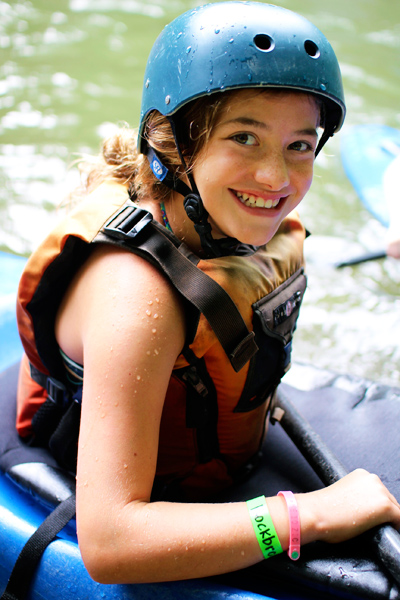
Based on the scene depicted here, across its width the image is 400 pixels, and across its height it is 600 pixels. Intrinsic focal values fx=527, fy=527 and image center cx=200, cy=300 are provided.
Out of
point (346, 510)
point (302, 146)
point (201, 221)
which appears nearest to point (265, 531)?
point (346, 510)

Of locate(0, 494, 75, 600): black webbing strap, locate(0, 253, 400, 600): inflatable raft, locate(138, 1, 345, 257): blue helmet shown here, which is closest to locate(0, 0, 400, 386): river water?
locate(138, 1, 345, 257): blue helmet

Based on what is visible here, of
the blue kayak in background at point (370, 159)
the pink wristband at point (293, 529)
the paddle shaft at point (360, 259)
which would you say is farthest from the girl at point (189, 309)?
the blue kayak in background at point (370, 159)

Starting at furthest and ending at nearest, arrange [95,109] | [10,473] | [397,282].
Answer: [95,109]
[397,282]
[10,473]

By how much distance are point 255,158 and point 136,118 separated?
11.4 ft

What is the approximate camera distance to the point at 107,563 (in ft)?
2.54

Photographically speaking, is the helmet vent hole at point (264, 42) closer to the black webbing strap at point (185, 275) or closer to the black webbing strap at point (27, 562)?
the black webbing strap at point (185, 275)

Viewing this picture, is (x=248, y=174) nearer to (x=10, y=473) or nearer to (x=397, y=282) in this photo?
(x=10, y=473)

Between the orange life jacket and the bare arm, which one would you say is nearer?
the bare arm

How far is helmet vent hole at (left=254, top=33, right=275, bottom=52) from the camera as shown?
0.92 metres

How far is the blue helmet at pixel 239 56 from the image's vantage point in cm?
89

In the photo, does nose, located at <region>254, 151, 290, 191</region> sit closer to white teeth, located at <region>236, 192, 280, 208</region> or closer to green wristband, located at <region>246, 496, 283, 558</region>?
white teeth, located at <region>236, 192, 280, 208</region>

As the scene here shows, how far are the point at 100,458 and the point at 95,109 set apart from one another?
12.9 feet

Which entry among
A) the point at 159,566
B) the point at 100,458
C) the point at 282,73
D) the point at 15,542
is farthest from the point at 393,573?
the point at 282,73

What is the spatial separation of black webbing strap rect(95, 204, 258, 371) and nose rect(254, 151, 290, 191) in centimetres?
19
